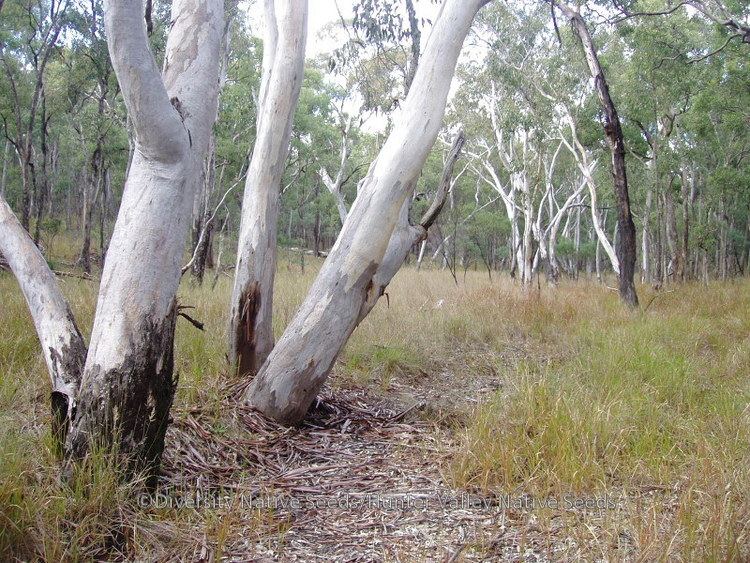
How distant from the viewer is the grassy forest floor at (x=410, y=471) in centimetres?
216

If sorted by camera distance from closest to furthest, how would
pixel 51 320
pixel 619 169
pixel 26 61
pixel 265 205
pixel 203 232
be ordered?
pixel 51 320 < pixel 265 205 < pixel 203 232 < pixel 619 169 < pixel 26 61

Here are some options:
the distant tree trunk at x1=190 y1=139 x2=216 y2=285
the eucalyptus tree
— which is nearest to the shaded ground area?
the distant tree trunk at x1=190 y1=139 x2=216 y2=285

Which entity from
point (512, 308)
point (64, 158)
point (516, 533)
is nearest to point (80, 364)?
point (516, 533)

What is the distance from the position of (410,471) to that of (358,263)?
4.06ft

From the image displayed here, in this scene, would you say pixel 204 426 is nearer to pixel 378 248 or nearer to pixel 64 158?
pixel 378 248

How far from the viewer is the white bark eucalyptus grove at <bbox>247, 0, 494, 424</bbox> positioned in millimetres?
3453

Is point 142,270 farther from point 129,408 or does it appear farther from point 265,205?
point 265,205

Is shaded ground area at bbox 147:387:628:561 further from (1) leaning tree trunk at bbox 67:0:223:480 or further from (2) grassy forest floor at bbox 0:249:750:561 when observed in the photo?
(1) leaning tree trunk at bbox 67:0:223:480

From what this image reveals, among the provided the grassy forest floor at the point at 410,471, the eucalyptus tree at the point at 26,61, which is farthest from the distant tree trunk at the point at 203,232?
the grassy forest floor at the point at 410,471

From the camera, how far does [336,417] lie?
12.7 feet

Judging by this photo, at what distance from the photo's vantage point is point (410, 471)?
3061mm

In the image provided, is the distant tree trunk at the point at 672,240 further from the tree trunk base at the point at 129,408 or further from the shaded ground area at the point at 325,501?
the tree trunk base at the point at 129,408

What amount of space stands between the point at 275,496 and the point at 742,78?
1513 cm

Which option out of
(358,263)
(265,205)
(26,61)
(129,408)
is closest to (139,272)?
(129,408)
